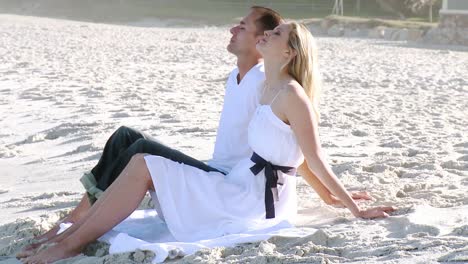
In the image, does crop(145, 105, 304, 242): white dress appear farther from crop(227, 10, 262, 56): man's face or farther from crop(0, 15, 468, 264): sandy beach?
crop(227, 10, 262, 56): man's face

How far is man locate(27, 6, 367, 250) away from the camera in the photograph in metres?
4.23

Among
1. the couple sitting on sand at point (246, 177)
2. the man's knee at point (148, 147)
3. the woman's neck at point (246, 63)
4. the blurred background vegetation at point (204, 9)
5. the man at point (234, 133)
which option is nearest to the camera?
the couple sitting on sand at point (246, 177)

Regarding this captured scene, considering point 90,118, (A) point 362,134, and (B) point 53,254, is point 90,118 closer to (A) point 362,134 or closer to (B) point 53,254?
(A) point 362,134

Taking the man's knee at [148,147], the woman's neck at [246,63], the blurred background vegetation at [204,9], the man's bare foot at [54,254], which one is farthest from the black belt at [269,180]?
the blurred background vegetation at [204,9]

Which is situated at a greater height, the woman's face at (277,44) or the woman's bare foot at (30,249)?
the woman's face at (277,44)

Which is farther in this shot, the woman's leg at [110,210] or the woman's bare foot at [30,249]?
the woman's bare foot at [30,249]

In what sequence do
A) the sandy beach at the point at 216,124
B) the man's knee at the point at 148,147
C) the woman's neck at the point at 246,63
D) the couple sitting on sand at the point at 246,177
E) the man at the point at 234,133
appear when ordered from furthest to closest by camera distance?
the woman's neck at the point at 246,63, the man at the point at 234,133, the man's knee at the point at 148,147, the couple sitting on sand at the point at 246,177, the sandy beach at the point at 216,124

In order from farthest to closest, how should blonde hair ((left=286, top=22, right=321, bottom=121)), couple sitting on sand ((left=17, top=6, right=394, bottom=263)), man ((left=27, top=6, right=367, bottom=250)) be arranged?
man ((left=27, top=6, right=367, bottom=250))
blonde hair ((left=286, top=22, right=321, bottom=121))
couple sitting on sand ((left=17, top=6, right=394, bottom=263))

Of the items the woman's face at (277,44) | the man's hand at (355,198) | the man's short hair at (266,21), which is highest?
A: the man's short hair at (266,21)

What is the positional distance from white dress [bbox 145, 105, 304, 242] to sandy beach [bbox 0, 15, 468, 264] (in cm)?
21

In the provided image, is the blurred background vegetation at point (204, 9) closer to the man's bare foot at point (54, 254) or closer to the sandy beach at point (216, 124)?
the sandy beach at point (216, 124)

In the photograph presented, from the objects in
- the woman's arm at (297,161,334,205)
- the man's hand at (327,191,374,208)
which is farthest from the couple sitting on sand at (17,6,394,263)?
the man's hand at (327,191,374,208)

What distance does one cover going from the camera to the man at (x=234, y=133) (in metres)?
4.23

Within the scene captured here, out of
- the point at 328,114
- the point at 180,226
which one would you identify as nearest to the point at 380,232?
the point at 180,226
